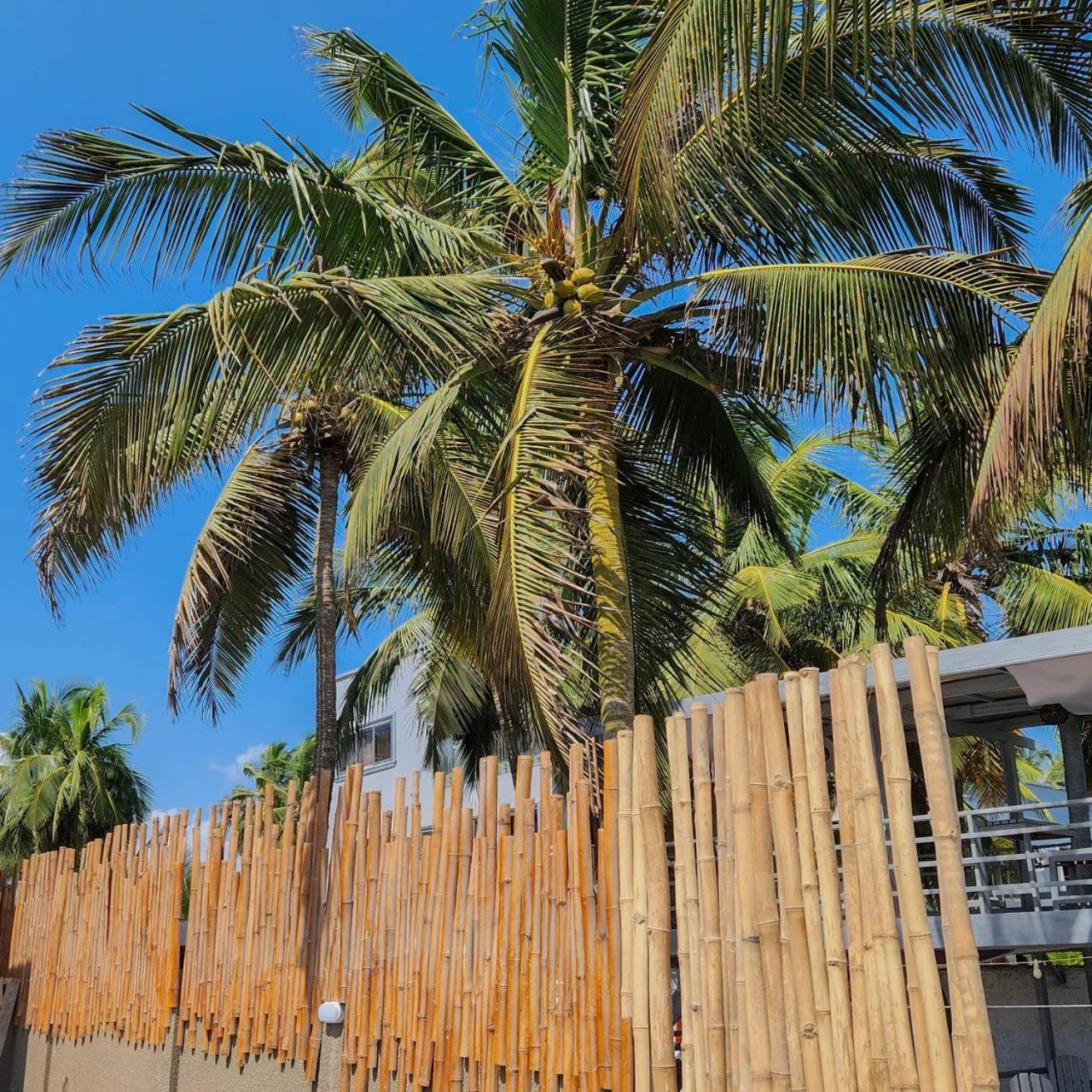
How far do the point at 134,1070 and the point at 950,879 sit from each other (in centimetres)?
705

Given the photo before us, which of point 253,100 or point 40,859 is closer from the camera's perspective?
point 253,100

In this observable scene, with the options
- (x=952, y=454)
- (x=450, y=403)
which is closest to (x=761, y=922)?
(x=450, y=403)

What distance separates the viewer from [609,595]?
7.15 metres

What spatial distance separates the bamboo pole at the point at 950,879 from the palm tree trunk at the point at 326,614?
31.1 feet

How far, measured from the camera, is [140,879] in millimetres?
9273

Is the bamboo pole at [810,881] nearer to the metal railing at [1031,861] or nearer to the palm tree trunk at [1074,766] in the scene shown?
the metal railing at [1031,861]

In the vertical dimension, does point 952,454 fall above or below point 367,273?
below

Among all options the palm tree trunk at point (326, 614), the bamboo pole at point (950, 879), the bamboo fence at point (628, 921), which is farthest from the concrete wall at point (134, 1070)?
the bamboo pole at point (950, 879)

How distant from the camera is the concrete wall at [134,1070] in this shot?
7117 millimetres

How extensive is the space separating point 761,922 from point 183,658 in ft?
33.9

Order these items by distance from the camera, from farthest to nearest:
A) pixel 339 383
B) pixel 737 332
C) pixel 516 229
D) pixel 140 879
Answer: pixel 140 879
pixel 516 229
pixel 339 383
pixel 737 332

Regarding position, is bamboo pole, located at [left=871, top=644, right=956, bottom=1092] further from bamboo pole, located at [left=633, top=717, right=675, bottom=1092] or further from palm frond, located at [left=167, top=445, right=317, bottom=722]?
palm frond, located at [left=167, top=445, right=317, bottom=722]

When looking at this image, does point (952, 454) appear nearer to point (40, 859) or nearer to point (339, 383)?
point (339, 383)

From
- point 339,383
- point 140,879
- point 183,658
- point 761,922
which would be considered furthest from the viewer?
point 183,658
